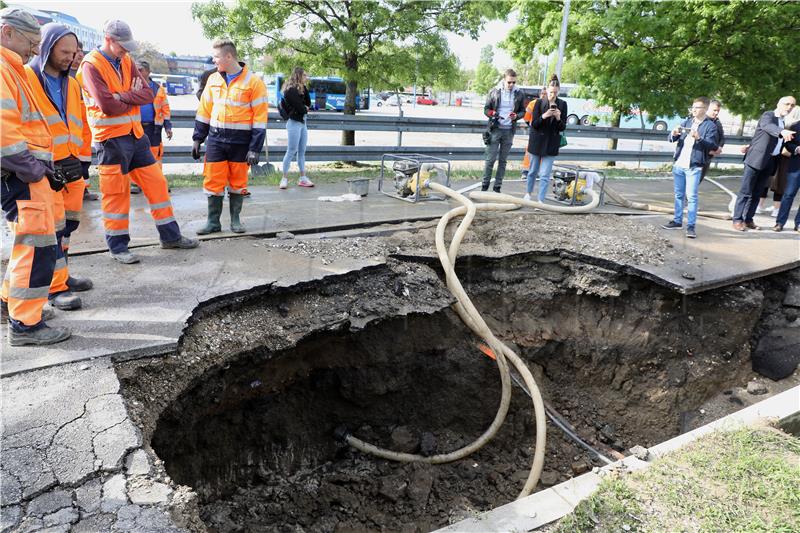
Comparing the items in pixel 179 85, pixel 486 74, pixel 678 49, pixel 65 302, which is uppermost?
pixel 486 74

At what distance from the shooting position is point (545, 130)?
7844mm

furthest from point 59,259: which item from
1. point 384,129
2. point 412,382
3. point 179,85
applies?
point 179,85

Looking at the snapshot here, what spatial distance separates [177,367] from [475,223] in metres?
4.16

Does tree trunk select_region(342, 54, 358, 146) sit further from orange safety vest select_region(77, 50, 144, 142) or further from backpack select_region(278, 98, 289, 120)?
orange safety vest select_region(77, 50, 144, 142)

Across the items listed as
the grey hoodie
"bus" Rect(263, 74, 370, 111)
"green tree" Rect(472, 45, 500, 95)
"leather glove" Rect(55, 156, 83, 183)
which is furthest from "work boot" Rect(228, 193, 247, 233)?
"green tree" Rect(472, 45, 500, 95)

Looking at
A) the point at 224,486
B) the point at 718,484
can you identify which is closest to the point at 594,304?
the point at 718,484

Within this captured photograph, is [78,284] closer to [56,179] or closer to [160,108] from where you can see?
[56,179]

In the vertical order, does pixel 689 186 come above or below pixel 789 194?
above

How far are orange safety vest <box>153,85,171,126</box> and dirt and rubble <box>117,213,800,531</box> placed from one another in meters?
3.27

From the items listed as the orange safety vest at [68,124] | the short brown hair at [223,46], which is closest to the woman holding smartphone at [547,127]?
the short brown hair at [223,46]

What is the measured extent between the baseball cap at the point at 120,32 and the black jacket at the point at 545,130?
5.32 meters

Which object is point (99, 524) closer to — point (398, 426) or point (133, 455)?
point (133, 455)

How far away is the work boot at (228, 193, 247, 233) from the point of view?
597cm

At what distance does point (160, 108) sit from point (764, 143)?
8549 millimetres
